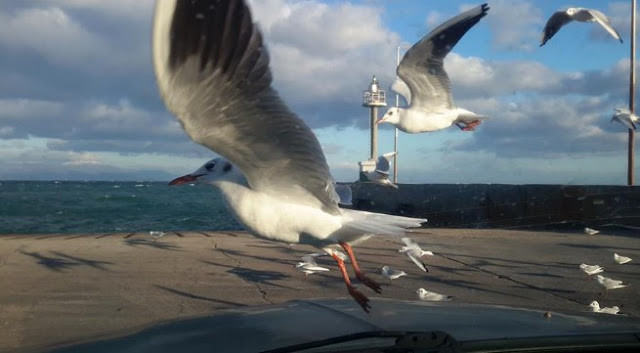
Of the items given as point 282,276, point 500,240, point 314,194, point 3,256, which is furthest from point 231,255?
point 314,194

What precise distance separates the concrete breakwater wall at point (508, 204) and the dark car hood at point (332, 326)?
11.5m

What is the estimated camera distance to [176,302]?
654 centimetres

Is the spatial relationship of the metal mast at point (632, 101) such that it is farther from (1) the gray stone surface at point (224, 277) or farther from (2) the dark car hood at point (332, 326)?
(2) the dark car hood at point (332, 326)

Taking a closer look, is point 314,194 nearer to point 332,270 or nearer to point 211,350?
point 211,350

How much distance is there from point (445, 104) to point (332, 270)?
10.6 ft

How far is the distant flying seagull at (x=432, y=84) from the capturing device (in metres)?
4.43

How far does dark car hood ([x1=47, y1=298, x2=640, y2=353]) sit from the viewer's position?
1.77m

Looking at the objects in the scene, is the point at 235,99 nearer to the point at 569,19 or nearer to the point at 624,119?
the point at 569,19

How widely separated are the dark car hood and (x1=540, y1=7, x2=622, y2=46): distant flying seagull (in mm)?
2085

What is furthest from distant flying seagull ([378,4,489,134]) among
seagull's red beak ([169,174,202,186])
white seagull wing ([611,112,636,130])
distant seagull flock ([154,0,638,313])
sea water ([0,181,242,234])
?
sea water ([0,181,242,234])

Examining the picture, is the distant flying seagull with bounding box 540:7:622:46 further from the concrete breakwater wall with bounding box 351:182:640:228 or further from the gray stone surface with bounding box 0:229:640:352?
the concrete breakwater wall with bounding box 351:182:640:228

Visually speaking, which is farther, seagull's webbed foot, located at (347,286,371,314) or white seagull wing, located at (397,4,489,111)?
white seagull wing, located at (397,4,489,111)

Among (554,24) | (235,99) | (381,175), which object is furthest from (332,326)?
(381,175)

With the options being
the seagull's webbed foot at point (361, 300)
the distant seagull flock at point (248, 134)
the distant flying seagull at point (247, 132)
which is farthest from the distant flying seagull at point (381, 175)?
the seagull's webbed foot at point (361, 300)
